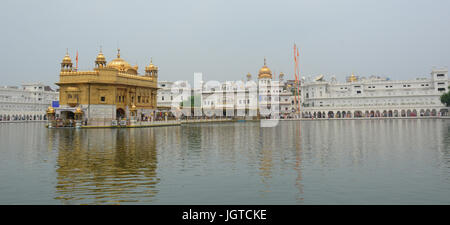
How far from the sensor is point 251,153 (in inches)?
530

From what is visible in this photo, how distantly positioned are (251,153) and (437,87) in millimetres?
81235

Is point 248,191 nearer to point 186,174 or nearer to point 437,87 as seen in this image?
point 186,174

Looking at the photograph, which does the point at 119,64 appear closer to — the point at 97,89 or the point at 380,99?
the point at 97,89

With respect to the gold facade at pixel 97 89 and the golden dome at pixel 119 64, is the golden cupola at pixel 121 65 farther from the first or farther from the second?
the gold facade at pixel 97 89

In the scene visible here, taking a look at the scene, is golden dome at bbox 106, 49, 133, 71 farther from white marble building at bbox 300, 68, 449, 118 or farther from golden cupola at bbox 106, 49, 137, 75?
white marble building at bbox 300, 68, 449, 118

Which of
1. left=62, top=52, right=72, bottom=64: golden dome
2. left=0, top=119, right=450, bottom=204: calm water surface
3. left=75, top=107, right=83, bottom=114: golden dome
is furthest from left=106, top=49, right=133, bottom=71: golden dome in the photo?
left=0, top=119, right=450, bottom=204: calm water surface

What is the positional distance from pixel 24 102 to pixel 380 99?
80.5 m

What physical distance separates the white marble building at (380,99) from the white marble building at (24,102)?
61.1 meters

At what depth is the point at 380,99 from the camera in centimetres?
8275

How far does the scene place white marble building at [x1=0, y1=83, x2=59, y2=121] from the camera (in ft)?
248

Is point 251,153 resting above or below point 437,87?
below

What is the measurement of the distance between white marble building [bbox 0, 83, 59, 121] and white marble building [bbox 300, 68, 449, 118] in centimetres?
6114

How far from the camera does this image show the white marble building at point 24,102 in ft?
248
